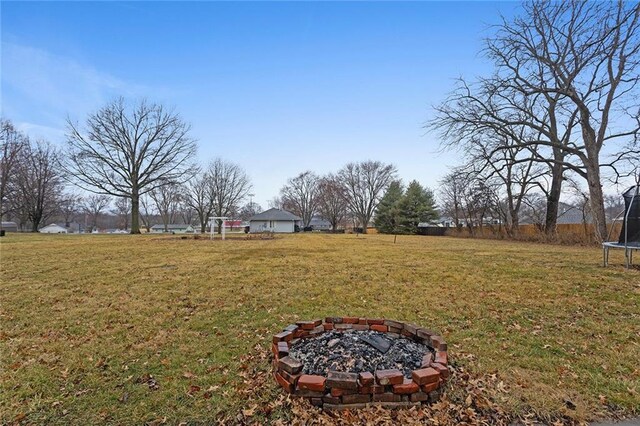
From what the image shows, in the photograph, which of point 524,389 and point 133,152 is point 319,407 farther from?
point 133,152

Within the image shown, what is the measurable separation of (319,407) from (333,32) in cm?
895

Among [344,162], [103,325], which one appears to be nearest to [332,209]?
[344,162]

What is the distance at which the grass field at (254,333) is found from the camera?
6.99 feet

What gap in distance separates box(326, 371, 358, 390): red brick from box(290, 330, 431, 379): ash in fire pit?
146 millimetres

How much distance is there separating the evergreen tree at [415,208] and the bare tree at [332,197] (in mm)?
11951

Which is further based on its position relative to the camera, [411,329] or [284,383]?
[411,329]

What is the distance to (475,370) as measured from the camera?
2.54 m

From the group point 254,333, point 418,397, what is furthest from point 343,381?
point 254,333

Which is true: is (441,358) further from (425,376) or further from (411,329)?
(411,329)

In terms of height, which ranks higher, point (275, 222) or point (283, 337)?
point (275, 222)

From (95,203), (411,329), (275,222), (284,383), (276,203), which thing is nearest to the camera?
(284,383)

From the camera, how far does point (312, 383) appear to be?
6.67 ft

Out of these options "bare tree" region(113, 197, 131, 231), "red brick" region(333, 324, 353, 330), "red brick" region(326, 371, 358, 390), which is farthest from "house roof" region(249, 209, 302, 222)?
"red brick" region(326, 371, 358, 390)

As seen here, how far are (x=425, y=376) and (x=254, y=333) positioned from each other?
1970mm
